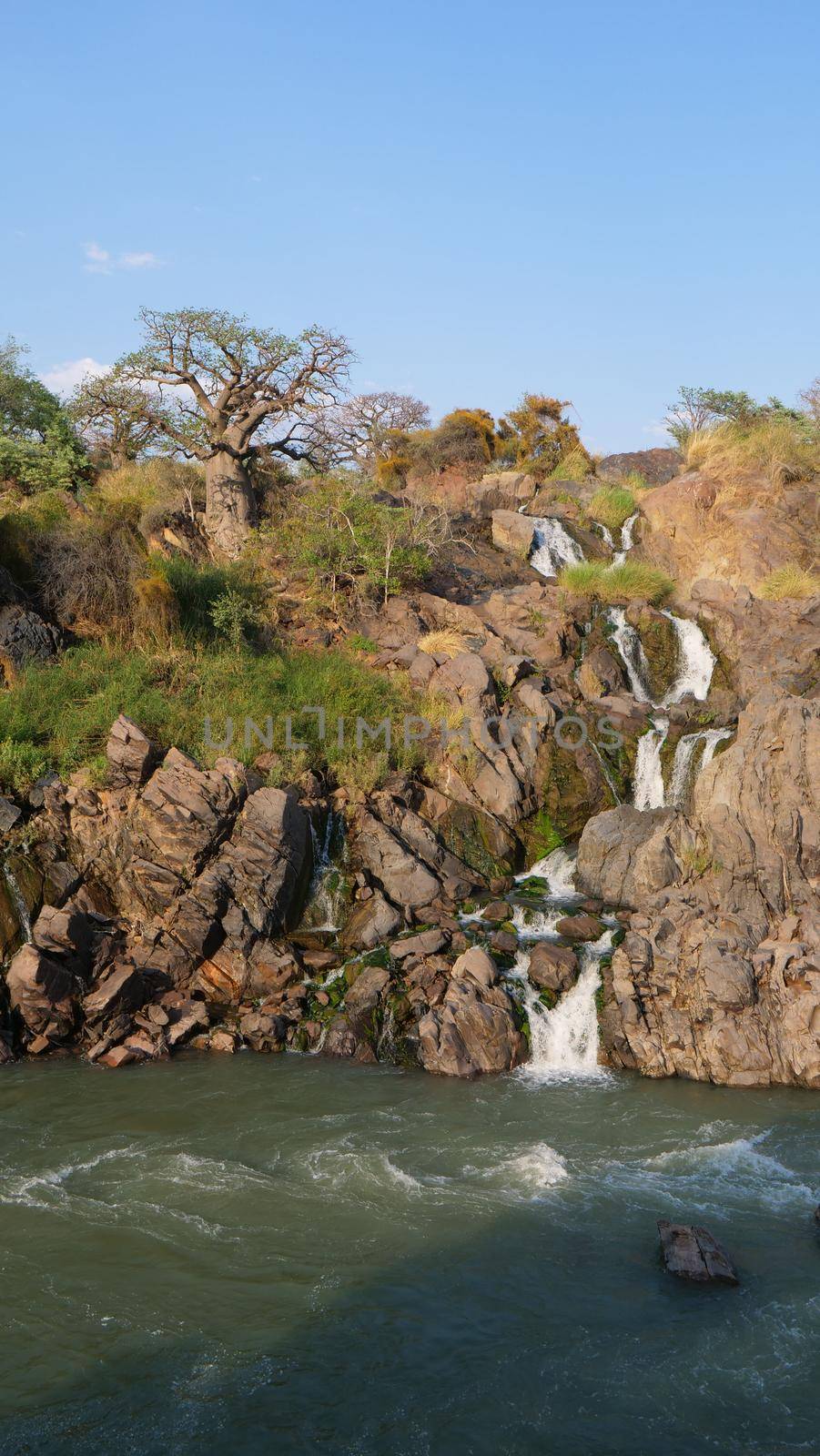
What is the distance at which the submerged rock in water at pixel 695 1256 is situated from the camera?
7488mm

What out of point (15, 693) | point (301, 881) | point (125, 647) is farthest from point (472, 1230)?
point (125, 647)

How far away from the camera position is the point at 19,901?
42.5 feet

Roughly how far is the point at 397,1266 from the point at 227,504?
18520 mm

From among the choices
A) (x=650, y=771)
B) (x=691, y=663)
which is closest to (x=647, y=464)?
(x=691, y=663)

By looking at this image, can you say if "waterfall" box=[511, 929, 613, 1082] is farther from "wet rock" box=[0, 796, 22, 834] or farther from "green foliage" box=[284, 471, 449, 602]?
"green foliage" box=[284, 471, 449, 602]

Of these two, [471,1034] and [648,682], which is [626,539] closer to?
[648,682]

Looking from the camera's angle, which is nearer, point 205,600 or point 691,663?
point 205,600

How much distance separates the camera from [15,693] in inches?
604

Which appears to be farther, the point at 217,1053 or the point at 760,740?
the point at 760,740

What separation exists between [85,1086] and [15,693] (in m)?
6.89

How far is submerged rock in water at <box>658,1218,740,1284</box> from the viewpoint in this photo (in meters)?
7.49

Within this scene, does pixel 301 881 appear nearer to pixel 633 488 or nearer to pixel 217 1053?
pixel 217 1053

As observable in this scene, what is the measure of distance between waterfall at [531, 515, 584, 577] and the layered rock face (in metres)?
11.3

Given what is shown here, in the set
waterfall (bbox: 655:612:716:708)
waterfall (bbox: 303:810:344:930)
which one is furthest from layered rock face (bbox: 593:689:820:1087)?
waterfall (bbox: 655:612:716:708)
